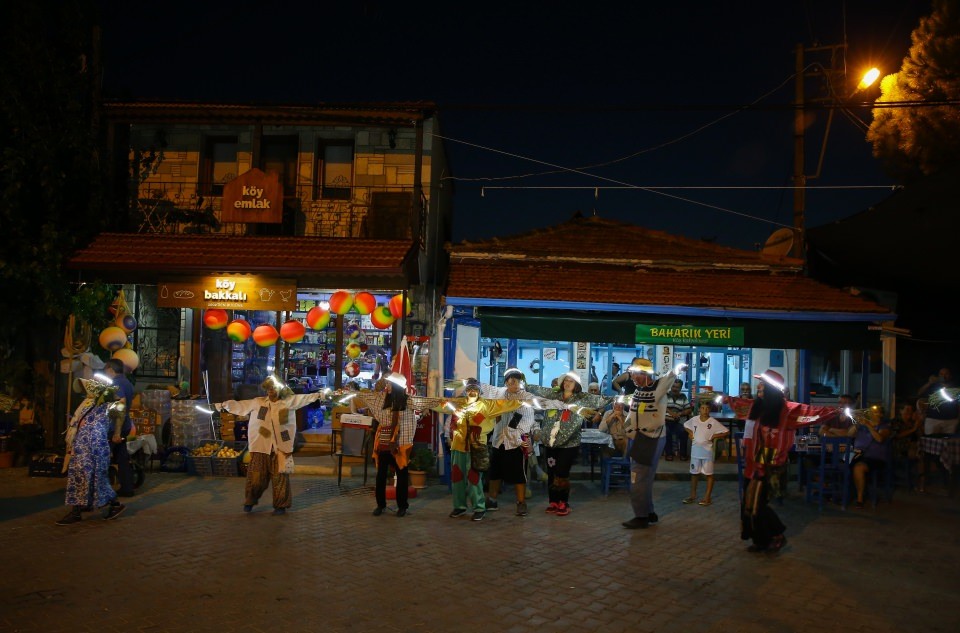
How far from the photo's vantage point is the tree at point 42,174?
37.2 feet

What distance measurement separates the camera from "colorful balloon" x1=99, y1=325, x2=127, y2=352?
11.8 m

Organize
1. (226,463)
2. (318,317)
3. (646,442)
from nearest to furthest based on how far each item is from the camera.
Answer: (646,442) → (226,463) → (318,317)

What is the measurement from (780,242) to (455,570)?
50.7 feet

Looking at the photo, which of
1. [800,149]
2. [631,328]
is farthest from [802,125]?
[631,328]

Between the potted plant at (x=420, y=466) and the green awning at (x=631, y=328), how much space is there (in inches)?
103

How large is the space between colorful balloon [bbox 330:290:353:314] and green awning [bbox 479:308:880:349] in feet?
8.14

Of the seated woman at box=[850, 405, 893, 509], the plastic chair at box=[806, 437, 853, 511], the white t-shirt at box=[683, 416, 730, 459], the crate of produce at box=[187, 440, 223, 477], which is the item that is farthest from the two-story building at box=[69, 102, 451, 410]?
the seated woman at box=[850, 405, 893, 509]

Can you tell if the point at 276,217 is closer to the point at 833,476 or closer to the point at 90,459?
the point at 90,459

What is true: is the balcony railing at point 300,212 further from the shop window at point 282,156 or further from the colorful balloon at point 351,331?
the colorful balloon at point 351,331

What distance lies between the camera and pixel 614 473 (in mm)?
10750

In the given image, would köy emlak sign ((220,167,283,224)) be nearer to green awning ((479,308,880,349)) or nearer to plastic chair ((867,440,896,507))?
green awning ((479,308,880,349))

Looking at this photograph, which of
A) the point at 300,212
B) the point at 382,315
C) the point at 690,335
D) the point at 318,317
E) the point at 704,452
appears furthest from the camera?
the point at 300,212

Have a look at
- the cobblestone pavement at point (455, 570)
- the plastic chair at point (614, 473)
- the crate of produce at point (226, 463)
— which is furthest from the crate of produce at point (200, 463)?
the plastic chair at point (614, 473)

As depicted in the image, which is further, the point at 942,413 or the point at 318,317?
the point at 318,317
